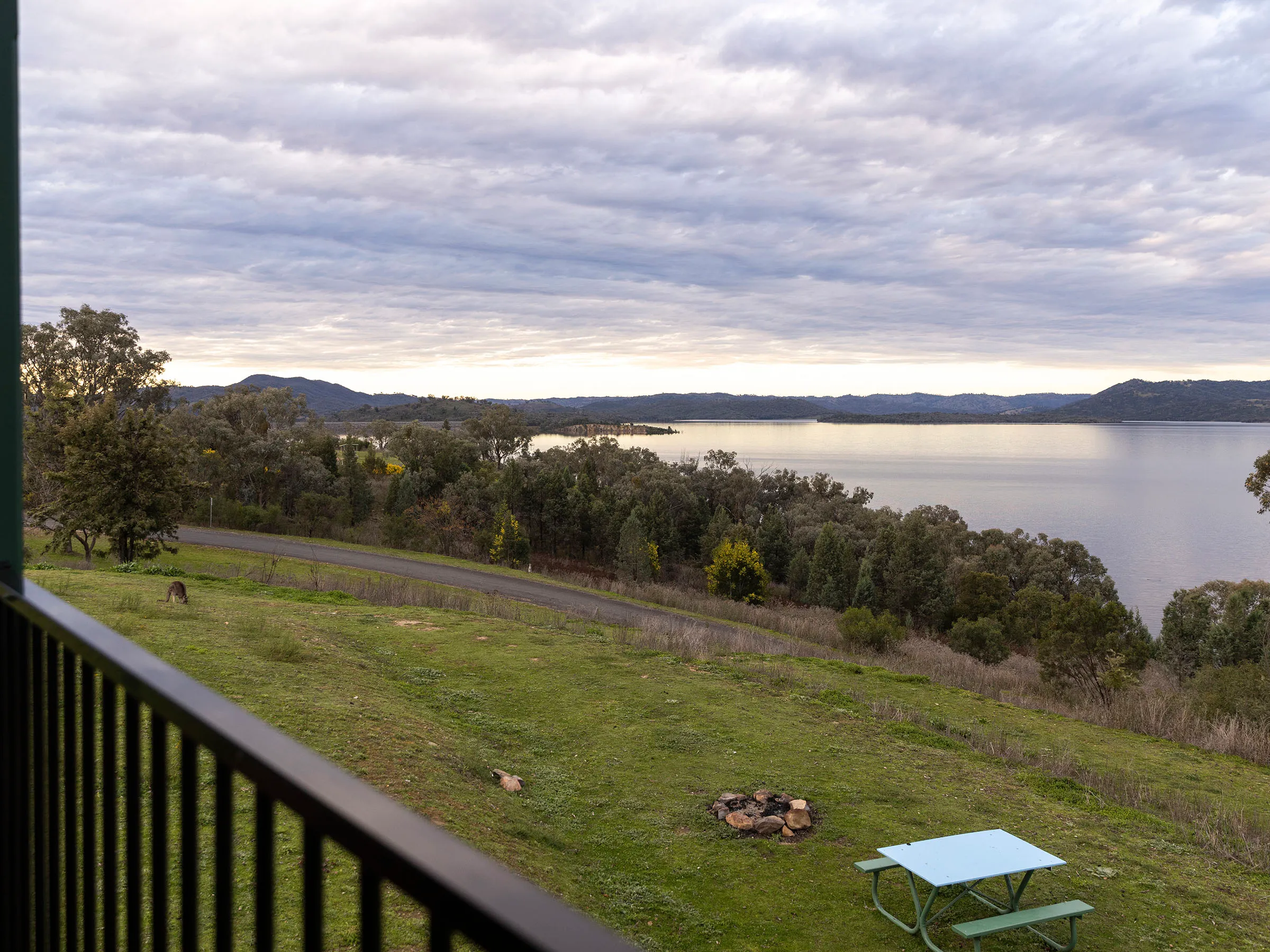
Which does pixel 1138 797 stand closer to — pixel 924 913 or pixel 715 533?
pixel 924 913

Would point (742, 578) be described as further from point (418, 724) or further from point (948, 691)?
point (418, 724)

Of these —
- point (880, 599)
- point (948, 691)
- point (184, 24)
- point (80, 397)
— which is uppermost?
point (184, 24)

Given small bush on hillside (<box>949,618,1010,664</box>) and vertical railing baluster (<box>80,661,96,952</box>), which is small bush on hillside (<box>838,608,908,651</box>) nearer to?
small bush on hillside (<box>949,618,1010,664</box>)

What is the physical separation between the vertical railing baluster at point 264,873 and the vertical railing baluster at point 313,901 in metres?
0.06

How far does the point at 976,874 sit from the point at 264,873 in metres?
6.34

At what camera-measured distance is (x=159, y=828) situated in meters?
1.26

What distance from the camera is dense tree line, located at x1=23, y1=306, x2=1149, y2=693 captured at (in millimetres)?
35719

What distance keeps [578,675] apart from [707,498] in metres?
44.4

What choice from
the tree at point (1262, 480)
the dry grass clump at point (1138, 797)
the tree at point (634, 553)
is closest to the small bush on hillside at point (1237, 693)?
the tree at point (1262, 480)

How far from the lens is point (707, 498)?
187 ft

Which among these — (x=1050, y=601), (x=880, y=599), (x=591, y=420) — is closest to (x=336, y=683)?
(x=1050, y=601)

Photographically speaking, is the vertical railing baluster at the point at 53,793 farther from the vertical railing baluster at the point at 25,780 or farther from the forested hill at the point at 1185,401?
the forested hill at the point at 1185,401

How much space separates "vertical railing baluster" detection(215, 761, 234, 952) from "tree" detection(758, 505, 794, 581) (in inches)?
1915

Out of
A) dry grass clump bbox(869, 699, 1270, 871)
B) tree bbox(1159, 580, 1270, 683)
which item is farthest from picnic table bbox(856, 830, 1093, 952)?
tree bbox(1159, 580, 1270, 683)
